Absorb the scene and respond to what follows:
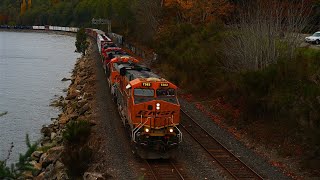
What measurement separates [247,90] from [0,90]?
35773mm

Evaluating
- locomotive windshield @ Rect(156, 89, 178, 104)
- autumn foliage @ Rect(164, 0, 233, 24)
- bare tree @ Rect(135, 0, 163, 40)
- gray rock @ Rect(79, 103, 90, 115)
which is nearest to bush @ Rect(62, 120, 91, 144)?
locomotive windshield @ Rect(156, 89, 178, 104)

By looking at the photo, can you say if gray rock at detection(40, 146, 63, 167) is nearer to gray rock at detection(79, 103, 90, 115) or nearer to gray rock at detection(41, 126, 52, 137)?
gray rock at detection(41, 126, 52, 137)

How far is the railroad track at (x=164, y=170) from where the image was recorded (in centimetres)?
1744

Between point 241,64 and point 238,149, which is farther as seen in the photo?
point 241,64

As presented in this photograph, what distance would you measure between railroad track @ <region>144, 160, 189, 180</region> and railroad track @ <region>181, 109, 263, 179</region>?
1994 mm

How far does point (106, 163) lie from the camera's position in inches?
760

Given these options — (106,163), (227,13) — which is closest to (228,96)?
(106,163)

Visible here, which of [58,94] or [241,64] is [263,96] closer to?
[241,64]

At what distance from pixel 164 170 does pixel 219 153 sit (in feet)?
12.1

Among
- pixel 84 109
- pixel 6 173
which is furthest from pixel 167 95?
pixel 84 109

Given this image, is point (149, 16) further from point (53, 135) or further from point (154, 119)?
point (154, 119)

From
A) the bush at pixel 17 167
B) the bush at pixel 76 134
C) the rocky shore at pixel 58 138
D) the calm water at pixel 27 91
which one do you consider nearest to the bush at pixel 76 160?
the rocky shore at pixel 58 138

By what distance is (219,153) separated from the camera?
68.3 ft

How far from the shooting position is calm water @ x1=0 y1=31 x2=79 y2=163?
3241 cm
